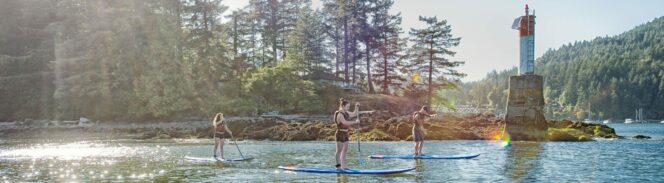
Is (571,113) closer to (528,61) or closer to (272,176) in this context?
(528,61)

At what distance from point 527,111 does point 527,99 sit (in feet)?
2.88

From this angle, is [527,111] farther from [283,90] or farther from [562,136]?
[283,90]

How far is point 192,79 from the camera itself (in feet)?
197

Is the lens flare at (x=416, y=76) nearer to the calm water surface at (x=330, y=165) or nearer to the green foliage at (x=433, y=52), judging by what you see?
the green foliage at (x=433, y=52)

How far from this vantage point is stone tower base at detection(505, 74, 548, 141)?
136 feet

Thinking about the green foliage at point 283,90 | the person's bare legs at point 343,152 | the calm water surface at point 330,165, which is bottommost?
the calm water surface at point 330,165

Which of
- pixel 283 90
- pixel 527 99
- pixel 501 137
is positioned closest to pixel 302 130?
pixel 501 137

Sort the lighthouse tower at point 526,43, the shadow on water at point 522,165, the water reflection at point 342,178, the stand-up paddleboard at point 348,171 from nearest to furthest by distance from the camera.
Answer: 1. the water reflection at point 342,178
2. the shadow on water at point 522,165
3. the stand-up paddleboard at point 348,171
4. the lighthouse tower at point 526,43

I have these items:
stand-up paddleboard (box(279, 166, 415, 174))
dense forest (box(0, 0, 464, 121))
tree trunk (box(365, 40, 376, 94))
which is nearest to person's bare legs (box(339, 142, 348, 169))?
stand-up paddleboard (box(279, 166, 415, 174))

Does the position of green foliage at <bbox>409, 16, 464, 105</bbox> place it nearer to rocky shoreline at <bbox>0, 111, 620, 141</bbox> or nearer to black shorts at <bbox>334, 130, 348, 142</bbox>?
rocky shoreline at <bbox>0, 111, 620, 141</bbox>

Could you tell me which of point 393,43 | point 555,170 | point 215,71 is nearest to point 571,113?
point 393,43

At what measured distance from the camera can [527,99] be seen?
41.8m

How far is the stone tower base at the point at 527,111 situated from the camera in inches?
1634

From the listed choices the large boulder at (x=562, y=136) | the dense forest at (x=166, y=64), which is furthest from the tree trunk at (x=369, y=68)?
the large boulder at (x=562, y=136)
